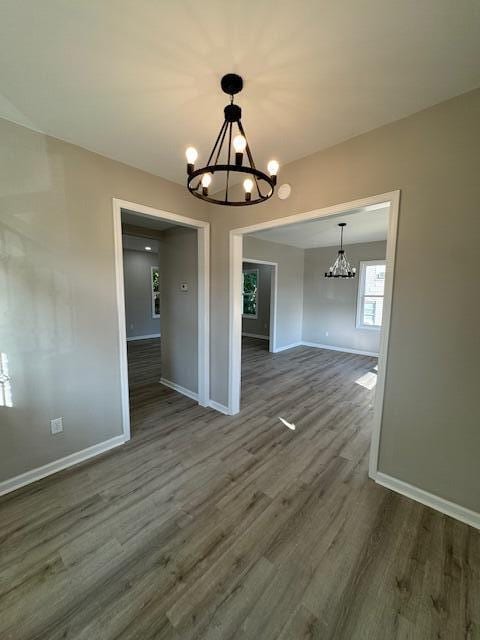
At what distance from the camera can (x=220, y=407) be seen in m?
3.22

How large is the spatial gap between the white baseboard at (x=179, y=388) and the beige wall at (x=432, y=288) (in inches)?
94.3

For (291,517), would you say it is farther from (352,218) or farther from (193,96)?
(352,218)

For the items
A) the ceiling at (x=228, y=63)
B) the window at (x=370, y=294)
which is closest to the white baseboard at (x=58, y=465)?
the ceiling at (x=228, y=63)

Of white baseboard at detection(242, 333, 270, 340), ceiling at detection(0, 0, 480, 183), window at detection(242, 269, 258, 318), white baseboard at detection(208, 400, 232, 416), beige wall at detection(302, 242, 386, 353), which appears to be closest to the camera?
ceiling at detection(0, 0, 480, 183)

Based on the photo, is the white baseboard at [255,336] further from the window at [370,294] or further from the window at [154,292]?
the window at [154,292]

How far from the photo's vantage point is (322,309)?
675 centimetres

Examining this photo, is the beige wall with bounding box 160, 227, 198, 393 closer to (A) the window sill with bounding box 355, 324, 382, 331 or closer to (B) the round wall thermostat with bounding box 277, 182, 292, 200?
(B) the round wall thermostat with bounding box 277, 182, 292, 200

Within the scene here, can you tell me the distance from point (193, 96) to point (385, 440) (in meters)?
2.82

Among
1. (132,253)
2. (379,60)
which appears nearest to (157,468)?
(379,60)

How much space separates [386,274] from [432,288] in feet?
1.01

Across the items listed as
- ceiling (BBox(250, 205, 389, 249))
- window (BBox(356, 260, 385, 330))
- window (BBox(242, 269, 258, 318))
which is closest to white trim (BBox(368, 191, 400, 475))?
Result: ceiling (BBox(250, 205, 389, 249))

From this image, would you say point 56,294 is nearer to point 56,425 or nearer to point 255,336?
point 56,425

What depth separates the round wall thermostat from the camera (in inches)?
92.7

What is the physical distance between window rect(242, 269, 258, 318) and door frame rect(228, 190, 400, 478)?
5146mm
